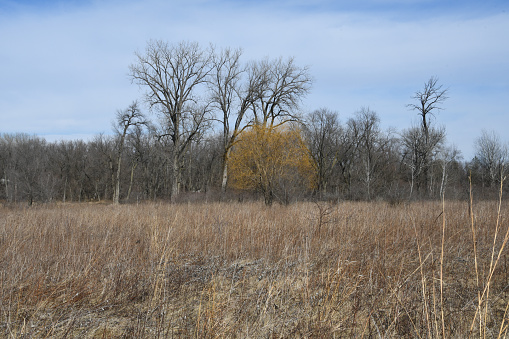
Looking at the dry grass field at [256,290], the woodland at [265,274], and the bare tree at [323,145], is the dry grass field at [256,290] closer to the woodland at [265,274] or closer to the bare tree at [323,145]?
the woodland at [265,274]

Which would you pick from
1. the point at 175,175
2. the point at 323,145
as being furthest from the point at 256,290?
the point at 323,145

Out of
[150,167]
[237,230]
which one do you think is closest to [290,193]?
[237,230]

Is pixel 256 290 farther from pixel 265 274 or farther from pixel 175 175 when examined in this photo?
pixel 175 175

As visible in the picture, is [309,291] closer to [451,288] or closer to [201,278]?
[201,278]

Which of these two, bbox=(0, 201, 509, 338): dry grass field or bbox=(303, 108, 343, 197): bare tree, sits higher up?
bbox=(303, 108, 343, 197): bare tree

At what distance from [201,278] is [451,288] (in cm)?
278

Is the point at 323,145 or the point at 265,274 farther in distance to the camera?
the point at 323,145

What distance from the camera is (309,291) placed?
3363 mm

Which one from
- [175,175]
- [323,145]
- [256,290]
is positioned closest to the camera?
[256,290]

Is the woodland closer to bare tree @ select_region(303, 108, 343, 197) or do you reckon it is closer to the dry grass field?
the dry grass field

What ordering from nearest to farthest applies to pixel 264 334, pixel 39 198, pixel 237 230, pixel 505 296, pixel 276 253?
pixel 264 334, pixel 505 296, pixel 276 253, pixel 237 230, pixel 39 198

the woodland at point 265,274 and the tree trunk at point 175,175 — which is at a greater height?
the tree trunk at point 175,175

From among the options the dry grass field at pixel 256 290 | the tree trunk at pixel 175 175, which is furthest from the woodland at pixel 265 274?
the tree trunk at pixel 175 175

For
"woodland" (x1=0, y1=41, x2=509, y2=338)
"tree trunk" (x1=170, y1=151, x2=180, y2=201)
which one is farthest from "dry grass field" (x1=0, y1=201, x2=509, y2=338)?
"tree trunk" (x1=170, y1=151, x2=180, y2=201)
